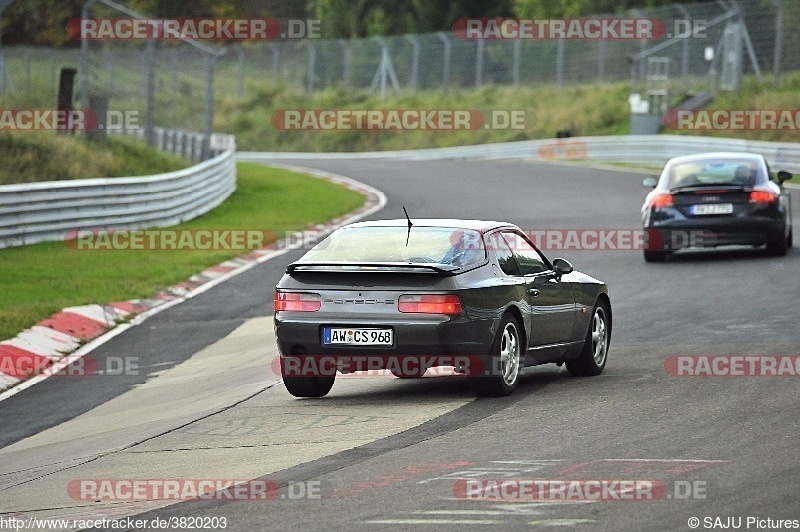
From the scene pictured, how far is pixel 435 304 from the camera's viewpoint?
10.3 m

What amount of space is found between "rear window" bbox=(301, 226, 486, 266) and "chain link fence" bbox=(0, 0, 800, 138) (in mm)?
19103

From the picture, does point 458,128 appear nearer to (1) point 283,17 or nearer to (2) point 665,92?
(2) point 665,92

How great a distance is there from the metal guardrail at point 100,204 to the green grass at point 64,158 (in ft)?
6.91

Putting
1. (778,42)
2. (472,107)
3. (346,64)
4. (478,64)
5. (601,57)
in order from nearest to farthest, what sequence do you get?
(778,42) → (601,57) → (478,64) → (472,107) → (346,64)

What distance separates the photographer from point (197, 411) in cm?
1123

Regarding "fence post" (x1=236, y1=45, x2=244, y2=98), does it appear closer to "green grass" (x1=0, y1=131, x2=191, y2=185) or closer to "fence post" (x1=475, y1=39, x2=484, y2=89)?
"fence post" (x1=475, y1=39, x2=484, y2=89)

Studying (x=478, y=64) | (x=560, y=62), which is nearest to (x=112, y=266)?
(x=560, y=62)

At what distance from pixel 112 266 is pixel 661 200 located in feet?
23.9

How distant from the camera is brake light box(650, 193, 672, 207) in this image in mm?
19719

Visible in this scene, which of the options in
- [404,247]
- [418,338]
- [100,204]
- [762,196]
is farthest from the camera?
[100,204]

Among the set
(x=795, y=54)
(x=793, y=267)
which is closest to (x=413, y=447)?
(x=793, y=267)

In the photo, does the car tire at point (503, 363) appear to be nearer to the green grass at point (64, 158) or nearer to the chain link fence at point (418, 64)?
the green grass at point (64, 158)

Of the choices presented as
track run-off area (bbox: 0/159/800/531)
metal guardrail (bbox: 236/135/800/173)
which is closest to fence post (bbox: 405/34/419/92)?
metal guardrail (bbox: 236/135/800/173)

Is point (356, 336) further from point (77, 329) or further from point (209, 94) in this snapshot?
point (209, 94)
